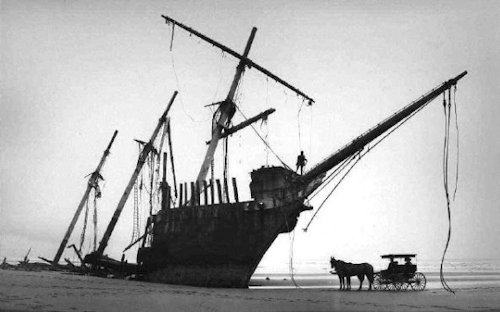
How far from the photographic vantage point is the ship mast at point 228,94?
28406 millimetres

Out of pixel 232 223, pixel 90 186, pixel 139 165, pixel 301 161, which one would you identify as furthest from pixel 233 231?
pixel 90 186

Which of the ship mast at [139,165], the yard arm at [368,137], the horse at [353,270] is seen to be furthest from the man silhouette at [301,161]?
the ship mast at [139,165]

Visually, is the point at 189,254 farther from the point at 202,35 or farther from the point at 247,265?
the point at 202,35

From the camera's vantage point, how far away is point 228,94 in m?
29.4

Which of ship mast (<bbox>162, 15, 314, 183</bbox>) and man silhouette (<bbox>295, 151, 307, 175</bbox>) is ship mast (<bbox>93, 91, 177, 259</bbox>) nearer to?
ship mast (<bbox>162, 15, 314, 183</bbox>)

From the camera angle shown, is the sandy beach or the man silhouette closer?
the sandy beach

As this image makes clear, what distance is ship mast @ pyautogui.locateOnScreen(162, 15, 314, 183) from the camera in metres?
28.4

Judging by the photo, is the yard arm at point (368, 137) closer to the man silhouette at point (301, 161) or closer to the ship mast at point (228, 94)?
the man silhouette at point (301, 161)

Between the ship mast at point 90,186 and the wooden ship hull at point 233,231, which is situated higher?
the ship mast at point 90,186

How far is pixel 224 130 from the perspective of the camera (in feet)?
96.2

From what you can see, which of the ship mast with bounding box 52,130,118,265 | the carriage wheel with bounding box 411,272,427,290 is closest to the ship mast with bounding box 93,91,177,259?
the ship mast with bounding box 52,130,118,265

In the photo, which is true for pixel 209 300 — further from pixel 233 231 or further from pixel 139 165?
pixel 139 165

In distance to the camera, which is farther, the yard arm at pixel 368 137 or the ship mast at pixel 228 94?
the ship mast at pixel 228 94

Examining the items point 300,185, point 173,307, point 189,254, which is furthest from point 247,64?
point 173,307
